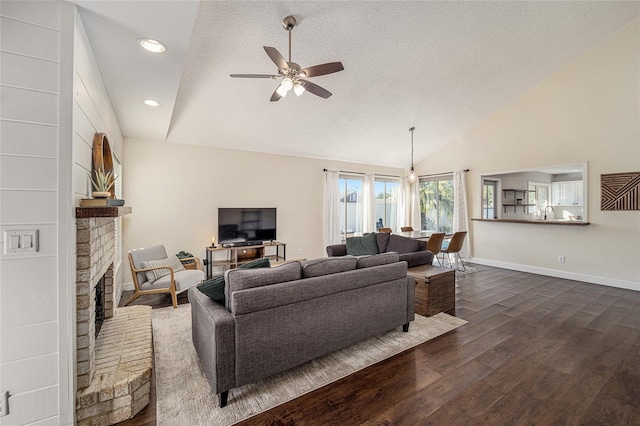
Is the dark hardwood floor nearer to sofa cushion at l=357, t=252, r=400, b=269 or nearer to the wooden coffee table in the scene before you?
the wooden coffee table

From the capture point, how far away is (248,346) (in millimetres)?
1950

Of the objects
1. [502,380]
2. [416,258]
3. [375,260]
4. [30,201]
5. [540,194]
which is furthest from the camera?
[540,194]

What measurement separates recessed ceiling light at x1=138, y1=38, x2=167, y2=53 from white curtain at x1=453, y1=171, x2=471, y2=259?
6637 millimetres

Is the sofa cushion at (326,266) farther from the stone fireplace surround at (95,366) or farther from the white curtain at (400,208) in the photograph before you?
the white curtain at (400,208)

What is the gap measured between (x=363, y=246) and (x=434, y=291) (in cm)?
197

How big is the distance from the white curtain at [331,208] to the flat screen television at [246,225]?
1476mm

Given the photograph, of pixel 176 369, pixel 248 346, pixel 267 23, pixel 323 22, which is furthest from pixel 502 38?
pixel 176 369

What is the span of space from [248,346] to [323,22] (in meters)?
3.30

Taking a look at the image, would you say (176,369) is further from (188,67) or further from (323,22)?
(323,22)

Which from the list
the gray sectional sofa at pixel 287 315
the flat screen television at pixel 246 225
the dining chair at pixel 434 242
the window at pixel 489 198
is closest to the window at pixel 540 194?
the window at pixel 489 198

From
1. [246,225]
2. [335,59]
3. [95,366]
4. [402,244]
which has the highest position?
[335,59]

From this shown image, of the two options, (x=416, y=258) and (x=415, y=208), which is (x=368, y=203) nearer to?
(x=415, y=208)

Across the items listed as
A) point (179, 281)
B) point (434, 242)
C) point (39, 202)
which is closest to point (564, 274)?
point (434, 242)

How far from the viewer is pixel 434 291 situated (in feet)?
11.4
